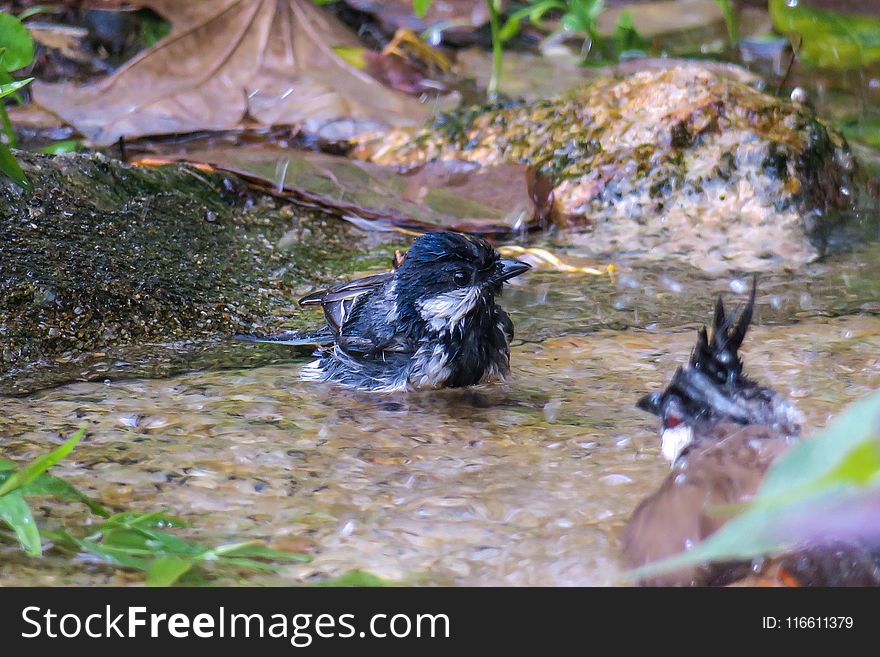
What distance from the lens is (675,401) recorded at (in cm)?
274

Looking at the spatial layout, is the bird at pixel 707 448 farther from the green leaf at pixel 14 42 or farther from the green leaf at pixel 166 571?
the green leaf at pixel 14 42

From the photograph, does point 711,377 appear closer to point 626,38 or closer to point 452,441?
point 452,441

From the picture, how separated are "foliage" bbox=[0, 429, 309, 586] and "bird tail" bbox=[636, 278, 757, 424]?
1.07m

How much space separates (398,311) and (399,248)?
3.52 feet

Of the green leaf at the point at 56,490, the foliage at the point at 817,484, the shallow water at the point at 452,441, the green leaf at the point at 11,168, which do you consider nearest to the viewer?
the foliage at the point at 817,484

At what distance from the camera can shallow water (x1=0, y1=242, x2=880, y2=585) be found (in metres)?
2.34

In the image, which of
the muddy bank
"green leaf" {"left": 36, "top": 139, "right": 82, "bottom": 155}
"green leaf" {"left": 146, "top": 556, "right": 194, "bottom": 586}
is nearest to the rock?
the muddy bank

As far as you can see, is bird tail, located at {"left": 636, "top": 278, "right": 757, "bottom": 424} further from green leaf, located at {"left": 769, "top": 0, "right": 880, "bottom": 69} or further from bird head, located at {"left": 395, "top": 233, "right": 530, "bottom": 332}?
green leaf, located at {"left": 769, "top": 0, "right": 880, "bottom": 69}

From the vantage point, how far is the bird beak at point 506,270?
3709mm

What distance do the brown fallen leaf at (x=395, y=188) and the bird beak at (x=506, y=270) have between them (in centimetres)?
127

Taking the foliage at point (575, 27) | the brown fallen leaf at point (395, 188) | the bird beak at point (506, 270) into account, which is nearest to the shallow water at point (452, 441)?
the bird beak at point (506, 270)

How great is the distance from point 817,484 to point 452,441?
2.18 metres

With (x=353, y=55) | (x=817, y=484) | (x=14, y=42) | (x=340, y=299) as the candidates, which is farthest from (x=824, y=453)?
(x=353, y=55)
